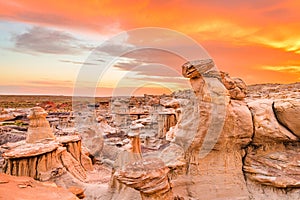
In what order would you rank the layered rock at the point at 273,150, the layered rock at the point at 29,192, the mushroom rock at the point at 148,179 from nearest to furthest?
the layered rock at the point at 29,192
the mushroom rock at the point at 148,179
the layered rock at the point at 273,150

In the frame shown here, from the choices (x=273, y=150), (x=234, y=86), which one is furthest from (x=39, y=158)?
(x=273, y=150)

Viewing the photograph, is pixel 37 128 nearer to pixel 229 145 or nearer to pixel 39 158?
pixel 39 158

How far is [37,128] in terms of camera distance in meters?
11.1

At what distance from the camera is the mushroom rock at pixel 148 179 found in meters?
5.50

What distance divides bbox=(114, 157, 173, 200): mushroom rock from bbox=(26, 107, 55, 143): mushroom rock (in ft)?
21.8

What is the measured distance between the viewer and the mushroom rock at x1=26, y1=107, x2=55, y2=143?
1095 centimetres

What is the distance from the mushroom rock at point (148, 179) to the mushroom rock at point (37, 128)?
6.64 metres

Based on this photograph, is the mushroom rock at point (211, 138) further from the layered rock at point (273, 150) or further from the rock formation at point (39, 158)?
the rock formation at point (39, 158)

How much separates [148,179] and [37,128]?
735 centimetres

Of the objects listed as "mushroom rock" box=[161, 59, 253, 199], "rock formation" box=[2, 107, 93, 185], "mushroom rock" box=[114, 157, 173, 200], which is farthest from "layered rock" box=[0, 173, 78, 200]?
"rock formation" box=[2, 107, 93, 185]


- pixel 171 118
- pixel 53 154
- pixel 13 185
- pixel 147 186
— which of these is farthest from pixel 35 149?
pixel 171 118

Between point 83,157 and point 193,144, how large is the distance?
8.38 metres

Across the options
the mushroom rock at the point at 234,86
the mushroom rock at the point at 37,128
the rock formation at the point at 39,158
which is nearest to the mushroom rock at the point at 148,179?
the mushroom rock at the point at 234,86

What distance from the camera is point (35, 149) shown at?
9.16 meters
